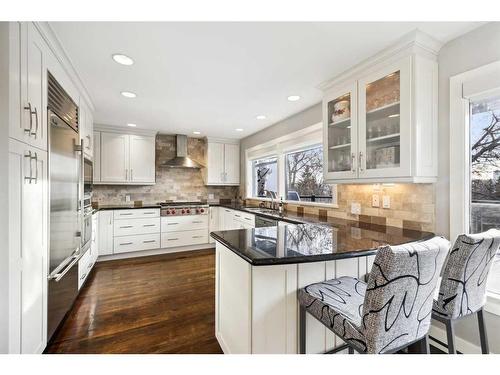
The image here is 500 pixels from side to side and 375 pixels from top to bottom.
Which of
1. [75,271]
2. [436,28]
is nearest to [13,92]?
[75,271]

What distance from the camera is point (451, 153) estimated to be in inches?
64.8

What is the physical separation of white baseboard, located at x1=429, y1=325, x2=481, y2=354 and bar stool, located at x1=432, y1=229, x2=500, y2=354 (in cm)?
60

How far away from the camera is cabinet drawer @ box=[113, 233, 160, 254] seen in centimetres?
386

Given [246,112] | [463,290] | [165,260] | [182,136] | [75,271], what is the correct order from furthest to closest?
1. [182,136]
2. [165,260]
3. [246,112]
4. [75,271]
5. [463,290]

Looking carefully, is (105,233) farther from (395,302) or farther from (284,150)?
(395,302)

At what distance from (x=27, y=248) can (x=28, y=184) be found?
1.21ft

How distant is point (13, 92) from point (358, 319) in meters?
2.01

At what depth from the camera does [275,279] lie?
1.21 metres

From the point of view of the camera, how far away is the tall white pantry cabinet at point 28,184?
3.86 feet

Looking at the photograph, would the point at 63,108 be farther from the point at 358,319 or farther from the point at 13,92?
the point at 358,319

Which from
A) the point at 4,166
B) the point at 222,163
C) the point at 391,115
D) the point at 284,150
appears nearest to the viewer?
the point at 4,166

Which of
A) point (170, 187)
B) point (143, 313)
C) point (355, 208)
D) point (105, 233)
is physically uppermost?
point (170, 187)

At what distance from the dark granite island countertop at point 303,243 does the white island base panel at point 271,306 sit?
0.09 meters

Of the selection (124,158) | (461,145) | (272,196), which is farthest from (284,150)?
(124,158)
